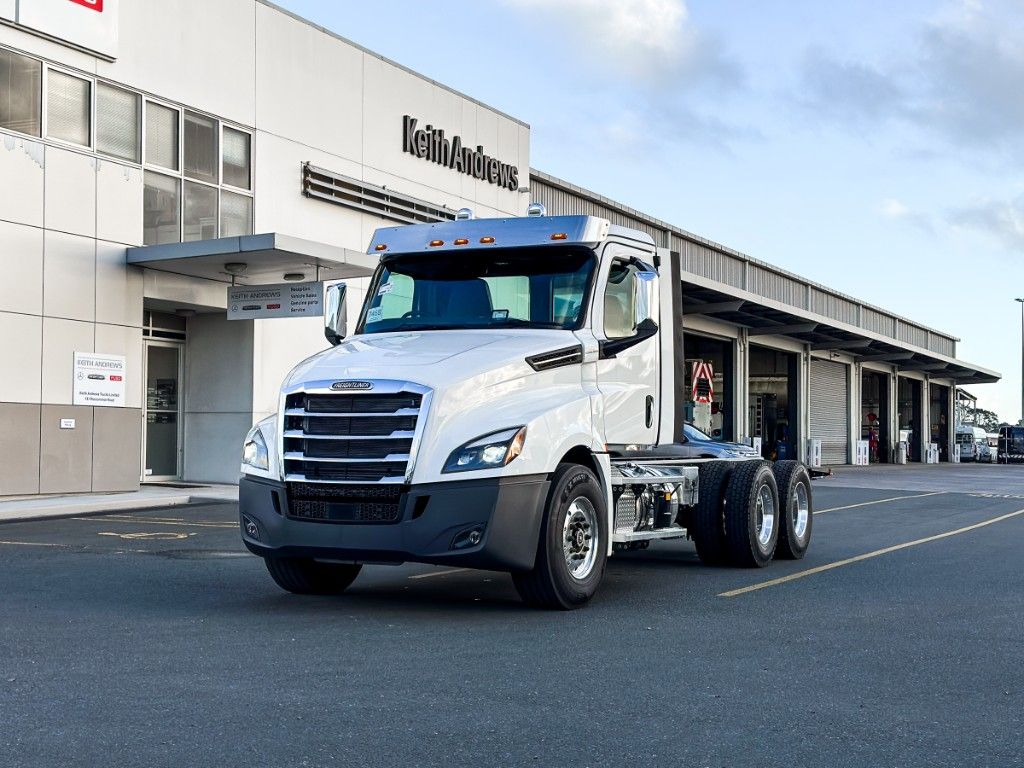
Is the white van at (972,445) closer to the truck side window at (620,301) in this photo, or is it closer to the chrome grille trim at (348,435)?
the truck side window at (620,301)

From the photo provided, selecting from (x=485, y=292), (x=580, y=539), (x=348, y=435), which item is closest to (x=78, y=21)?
(x=485, y=292)

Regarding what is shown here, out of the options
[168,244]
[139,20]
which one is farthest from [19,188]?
[139,20]

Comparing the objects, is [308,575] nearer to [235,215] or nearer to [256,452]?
[256,452]

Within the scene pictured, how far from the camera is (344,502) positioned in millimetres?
8688

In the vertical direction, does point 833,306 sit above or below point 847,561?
above

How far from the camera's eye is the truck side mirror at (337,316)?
10164mm

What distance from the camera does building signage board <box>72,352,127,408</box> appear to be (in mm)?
21391

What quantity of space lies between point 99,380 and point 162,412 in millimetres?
3557

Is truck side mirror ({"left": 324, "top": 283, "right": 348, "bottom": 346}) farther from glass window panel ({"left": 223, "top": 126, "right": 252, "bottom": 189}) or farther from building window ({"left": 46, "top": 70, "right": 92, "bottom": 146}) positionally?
glass window panel ({"left": 223, "top": 126, "right": 252, "bottom": 189})

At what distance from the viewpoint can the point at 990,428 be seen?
10538 cm

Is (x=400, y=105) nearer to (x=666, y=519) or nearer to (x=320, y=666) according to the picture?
(x=666, y=519)

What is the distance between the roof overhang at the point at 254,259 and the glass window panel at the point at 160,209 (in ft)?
2.28

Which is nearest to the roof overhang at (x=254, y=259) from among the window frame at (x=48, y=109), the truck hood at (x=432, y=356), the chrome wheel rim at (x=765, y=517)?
the window frame at (x=48, y=109)

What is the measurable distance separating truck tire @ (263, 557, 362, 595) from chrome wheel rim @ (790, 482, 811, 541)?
522 cm
